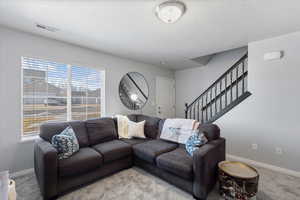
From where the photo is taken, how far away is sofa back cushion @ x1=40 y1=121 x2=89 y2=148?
2265 millimetres

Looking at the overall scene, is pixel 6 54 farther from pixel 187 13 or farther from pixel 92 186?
pixel 187 13

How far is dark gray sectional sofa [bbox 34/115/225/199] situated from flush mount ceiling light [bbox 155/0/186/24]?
175cm

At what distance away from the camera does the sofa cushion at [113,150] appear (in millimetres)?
2268

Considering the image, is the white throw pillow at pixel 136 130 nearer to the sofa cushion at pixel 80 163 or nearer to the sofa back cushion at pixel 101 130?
the sofa back cushion at pixel 101 130

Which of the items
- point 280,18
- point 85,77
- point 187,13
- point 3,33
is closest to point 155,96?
point 85,77

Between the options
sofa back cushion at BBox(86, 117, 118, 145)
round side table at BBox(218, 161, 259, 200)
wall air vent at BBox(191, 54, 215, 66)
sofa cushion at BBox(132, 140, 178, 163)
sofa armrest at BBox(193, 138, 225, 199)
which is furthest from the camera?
wall air vent at BBox(191, 54, 215, 66)

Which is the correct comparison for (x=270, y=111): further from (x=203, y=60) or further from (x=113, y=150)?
(x=113, y=150)

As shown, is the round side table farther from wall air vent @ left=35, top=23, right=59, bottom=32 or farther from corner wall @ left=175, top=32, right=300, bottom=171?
wall air vent @ left=35, top=23, right=59, bottom=32

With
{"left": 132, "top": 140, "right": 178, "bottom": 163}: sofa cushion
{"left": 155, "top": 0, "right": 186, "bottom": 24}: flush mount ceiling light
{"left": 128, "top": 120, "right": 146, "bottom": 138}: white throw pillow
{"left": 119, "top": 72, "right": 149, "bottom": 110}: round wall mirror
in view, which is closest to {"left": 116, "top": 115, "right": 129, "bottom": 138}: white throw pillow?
{"left": 128, "top": 120, "right": 146, "bottom": 138}: white throw pillow

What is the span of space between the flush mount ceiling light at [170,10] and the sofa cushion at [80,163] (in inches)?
86.9

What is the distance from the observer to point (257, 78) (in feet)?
9.12

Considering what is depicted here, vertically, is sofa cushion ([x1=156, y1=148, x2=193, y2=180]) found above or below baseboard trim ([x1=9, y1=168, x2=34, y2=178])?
above

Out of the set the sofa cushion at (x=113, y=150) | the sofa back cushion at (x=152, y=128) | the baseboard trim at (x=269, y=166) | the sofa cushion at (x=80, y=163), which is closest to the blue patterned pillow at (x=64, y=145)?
the sofa cushion at (x=80, y=163)

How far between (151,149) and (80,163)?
42.9 inches
